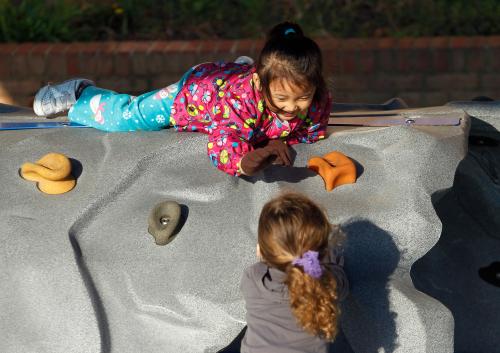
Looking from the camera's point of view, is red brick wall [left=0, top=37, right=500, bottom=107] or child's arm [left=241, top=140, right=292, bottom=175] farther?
red brick wall [left=0, top=37, right=500, bottom=107]

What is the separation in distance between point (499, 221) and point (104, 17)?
122 inches

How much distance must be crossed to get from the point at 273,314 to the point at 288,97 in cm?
65

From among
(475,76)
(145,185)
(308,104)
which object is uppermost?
(308,104)

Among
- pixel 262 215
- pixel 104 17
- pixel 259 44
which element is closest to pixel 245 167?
pixel 262 215

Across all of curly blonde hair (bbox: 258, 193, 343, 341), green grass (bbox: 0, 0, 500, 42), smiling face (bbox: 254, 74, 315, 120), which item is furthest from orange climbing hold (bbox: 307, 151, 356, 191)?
green grass (bbox: 0, 0, 500, 42)

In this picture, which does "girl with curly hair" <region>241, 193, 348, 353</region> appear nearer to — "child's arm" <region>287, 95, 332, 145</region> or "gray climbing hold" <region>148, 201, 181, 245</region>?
"gray climbing hold" <region>148, 201, 181, 245</region>

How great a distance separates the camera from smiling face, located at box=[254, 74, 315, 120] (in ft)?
8.35

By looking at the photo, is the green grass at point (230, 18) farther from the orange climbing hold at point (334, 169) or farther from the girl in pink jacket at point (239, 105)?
the orange climbing hold at point (334, 169)

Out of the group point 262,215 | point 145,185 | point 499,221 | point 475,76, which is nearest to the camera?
point 262,215

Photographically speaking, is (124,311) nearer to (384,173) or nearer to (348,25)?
(384,173)

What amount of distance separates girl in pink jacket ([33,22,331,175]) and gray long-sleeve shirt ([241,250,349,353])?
0.35 meters

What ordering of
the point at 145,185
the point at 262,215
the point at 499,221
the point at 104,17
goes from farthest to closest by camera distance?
1. the point at 104,17
2. the point at 499,221
3. the point at 145,185
4. the point at 262,215

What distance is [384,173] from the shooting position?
261cm

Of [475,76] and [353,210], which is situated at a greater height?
[353,210]
